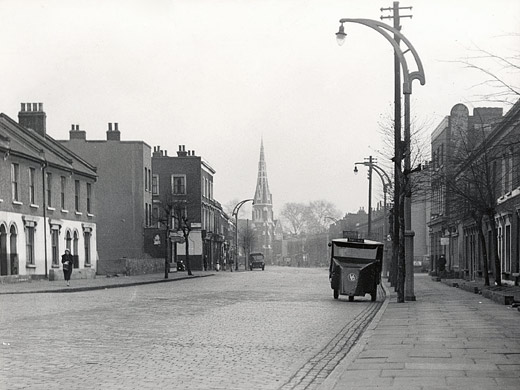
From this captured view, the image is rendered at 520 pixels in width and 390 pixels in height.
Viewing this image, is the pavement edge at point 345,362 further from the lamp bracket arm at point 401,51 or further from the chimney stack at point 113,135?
the chimney stack at point 113,135

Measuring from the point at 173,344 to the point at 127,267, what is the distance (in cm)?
4126

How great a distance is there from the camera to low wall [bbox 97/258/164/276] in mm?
53688

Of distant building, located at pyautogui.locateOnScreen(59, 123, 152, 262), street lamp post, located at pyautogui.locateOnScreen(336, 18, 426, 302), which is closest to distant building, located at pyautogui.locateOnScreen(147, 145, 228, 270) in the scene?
distant building, located at pyautogui.locateOnScreen(59, 123, 152, 262)

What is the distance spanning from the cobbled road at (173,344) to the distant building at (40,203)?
16714 millimetres

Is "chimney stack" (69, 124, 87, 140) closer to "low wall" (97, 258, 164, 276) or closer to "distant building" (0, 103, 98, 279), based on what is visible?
"low wall" (97, 258, 164, 276)

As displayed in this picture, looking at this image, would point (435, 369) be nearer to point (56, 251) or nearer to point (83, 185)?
point (56, 251)

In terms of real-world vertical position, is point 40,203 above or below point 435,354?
above

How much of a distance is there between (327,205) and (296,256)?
47.0 ft

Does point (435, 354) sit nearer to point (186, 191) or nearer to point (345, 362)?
point (345, 362)

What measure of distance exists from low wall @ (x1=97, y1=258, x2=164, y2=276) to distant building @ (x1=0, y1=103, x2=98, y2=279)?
2698 millimetres

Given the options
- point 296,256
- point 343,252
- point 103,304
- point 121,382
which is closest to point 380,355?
point 121,382

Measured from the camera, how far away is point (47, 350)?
12.0m

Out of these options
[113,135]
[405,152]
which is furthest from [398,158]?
[113,135]

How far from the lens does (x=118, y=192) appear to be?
2598 inches
